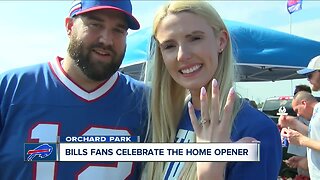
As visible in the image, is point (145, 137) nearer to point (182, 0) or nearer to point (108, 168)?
point (108, 168)

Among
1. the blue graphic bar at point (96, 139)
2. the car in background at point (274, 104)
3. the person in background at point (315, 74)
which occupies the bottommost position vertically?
the blue graphic bar at point (96, 139)

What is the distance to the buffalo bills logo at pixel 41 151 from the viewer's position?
1.65 metres

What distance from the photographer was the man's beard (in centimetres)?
177

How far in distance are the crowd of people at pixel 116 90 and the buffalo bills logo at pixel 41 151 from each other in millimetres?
25

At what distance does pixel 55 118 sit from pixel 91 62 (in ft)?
0.92

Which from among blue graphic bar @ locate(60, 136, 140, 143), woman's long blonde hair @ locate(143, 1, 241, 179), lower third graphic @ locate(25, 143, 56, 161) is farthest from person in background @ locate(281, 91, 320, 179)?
lower third graphic @ locate(25, 143, 56, 161)

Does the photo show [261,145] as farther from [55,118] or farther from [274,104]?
[274,104]

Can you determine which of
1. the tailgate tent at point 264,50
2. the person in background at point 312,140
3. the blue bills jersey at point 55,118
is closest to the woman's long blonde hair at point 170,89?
the blue bills jersey at point 55,118

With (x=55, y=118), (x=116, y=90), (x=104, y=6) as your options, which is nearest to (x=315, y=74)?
(x=116, y=90)

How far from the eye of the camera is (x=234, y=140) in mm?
1401

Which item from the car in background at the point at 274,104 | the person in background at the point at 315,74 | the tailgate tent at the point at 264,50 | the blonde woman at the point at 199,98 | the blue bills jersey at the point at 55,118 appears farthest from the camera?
the car in background at the point at 274,104

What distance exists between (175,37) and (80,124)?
1.78ft

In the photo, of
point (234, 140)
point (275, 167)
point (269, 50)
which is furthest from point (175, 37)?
point (269, 50)

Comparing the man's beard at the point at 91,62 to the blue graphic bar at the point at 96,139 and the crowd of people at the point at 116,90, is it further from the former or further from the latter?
the blue graphic bar at the point at 96,139
